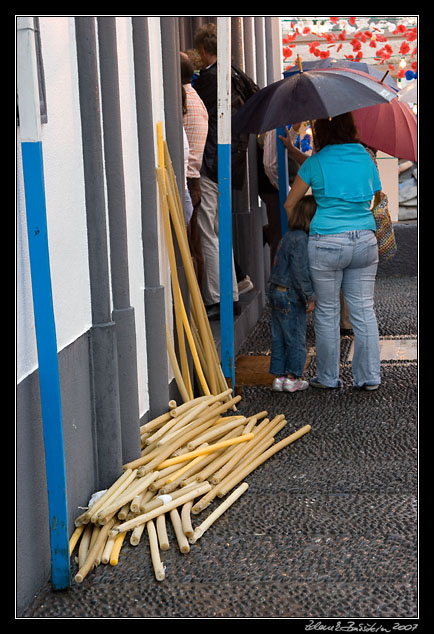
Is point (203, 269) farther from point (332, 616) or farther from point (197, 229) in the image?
point (332, 616)

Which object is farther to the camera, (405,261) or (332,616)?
(405,261)

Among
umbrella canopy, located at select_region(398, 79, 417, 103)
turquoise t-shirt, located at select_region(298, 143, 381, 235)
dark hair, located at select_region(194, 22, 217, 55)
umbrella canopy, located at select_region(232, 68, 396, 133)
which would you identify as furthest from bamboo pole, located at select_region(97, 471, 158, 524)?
umbrella canopy, located at select_region(398, 79, 417, 103)

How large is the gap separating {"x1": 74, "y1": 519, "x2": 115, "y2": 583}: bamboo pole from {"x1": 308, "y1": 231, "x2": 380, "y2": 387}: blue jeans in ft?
8.20

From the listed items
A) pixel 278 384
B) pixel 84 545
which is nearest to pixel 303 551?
pixel 84 545

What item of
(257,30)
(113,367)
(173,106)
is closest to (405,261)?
(257,30)

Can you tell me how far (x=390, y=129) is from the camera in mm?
6281

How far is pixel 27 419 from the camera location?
127 inches

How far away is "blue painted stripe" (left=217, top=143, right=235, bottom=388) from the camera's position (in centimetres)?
573

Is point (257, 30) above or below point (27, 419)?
above

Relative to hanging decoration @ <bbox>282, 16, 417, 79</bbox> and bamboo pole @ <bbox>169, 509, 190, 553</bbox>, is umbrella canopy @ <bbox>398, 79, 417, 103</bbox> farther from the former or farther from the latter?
hanging decoration @ <bbox>282, 16, 417, 79</bbox>

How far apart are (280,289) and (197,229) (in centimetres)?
114

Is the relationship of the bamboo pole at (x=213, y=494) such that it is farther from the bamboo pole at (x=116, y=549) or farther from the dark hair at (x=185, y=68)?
the dark hair at (x=185, y=68)

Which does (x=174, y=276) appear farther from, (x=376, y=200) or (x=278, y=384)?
(x=376, y=200)

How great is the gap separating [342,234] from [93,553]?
2826 mm
